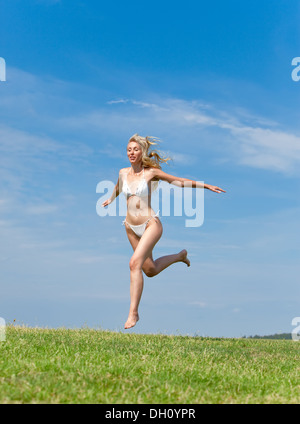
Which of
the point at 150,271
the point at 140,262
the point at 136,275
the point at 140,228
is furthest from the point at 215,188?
the point at 150,271

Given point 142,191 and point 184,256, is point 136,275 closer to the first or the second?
point 142,191

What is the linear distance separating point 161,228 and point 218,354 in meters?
3.28

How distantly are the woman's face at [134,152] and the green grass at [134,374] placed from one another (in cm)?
406

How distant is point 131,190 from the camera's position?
37.8 feet

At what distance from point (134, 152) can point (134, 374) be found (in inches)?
236

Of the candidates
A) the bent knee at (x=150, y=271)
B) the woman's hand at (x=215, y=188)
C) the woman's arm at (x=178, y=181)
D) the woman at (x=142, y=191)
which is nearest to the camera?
the woman's hand at (x=215, y=188)

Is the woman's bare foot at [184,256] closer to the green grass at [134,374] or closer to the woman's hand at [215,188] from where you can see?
the woman's hand at [215,188]

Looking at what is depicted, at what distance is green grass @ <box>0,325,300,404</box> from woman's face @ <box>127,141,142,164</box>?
406 cm

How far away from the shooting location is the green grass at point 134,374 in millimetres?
5633

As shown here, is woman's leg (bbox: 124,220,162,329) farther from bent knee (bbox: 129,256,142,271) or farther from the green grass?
the green grass

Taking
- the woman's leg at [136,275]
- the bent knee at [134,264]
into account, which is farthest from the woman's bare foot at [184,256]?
the bent knee at [134,264]

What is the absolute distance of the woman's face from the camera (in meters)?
11.5

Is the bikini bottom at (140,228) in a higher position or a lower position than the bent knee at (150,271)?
higher
